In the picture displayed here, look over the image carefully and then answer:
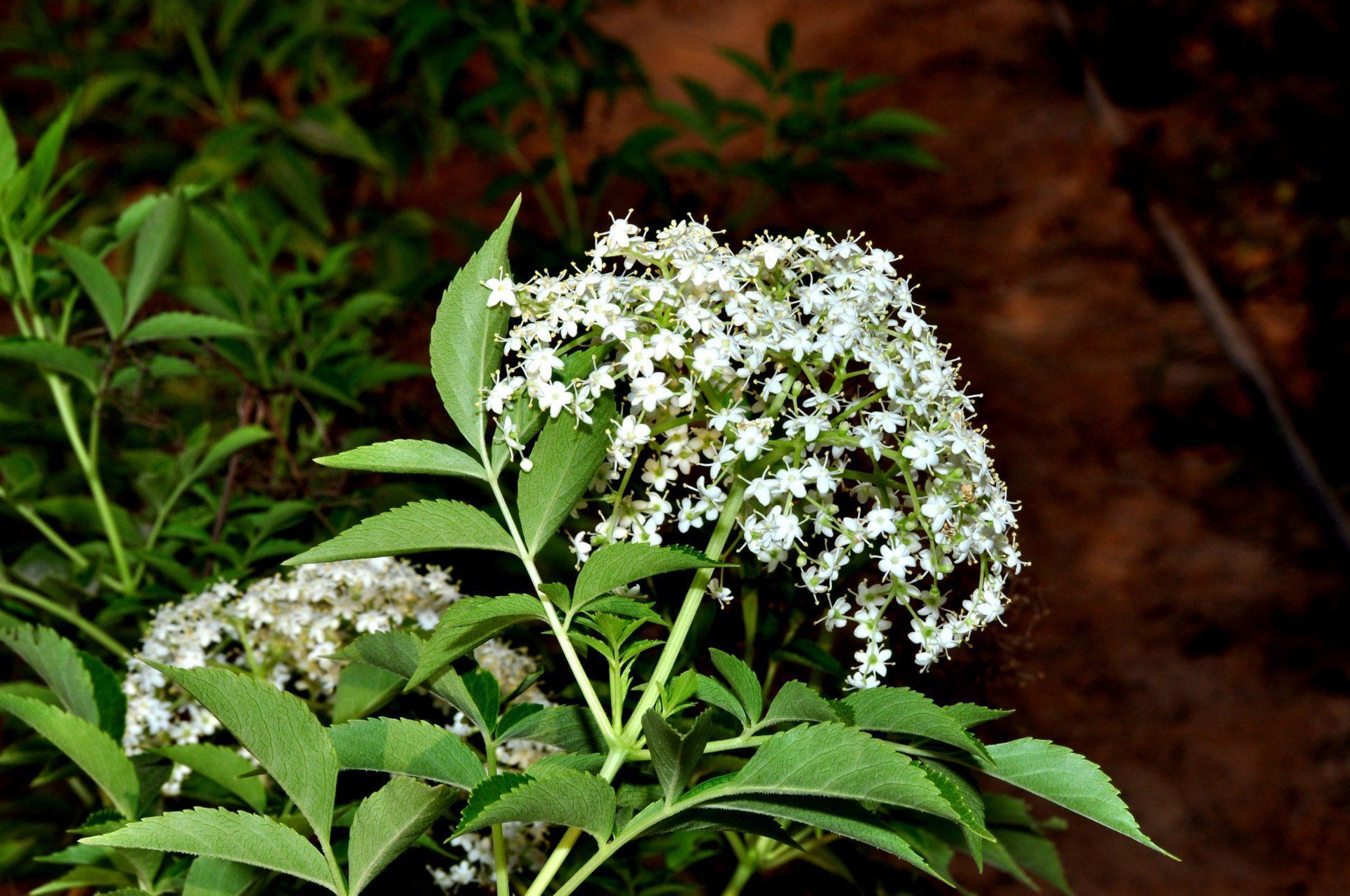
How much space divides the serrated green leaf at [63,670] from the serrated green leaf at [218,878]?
18cm

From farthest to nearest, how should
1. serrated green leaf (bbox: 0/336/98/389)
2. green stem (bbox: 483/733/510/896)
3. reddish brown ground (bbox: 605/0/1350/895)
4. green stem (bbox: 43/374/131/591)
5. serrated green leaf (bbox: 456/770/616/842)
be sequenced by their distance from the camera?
reddish brown ground (bbox: 605/0/1350/895) < green stem (bbox: 43/374/131/591) < serrated green leaf (bbox: 0/336/98/389) < green stem (bbox: 483/733/510/896) < serrated green leaf (bbox: 456/770/616/842)

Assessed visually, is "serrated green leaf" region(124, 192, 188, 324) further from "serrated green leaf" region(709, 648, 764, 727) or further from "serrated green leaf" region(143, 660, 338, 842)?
"serrated green leaf" region(709, 648, 764, 727)

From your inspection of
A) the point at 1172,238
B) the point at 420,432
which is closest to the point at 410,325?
the point at 420,432

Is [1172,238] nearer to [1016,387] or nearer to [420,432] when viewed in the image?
[1016,387]

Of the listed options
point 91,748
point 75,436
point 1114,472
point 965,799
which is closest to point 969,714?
point 965,799

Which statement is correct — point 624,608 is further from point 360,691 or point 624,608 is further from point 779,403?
point 360,691

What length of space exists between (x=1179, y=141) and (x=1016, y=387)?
1154 mm

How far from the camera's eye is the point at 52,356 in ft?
2.61

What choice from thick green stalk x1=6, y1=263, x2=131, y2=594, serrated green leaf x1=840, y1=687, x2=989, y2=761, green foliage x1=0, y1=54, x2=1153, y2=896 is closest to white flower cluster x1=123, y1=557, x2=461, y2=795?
green foliage x1=0, y1=54, x2=1153, y2=896

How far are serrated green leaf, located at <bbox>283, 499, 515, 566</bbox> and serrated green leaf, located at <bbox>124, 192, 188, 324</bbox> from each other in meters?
0.49

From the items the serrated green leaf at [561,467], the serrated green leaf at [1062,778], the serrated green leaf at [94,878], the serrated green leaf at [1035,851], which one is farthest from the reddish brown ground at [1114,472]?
the serrated green leaf at [94,878]

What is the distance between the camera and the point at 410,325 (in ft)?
4.41

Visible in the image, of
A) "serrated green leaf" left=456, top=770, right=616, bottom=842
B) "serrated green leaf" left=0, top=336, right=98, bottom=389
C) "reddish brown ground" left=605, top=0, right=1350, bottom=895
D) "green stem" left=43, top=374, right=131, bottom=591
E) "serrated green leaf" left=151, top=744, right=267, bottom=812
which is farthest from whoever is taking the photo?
"reddish brown ground" left=605, top=0, right=1350, bottom=895

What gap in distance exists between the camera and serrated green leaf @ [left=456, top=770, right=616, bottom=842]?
15.8 inches
